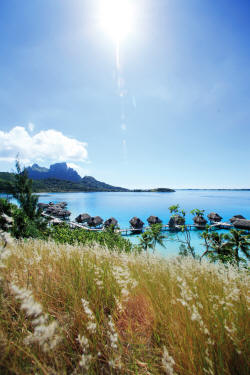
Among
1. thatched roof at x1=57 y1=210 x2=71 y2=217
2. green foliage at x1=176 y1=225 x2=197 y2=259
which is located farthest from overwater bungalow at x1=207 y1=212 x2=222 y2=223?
thatched roof at x1=57 y1=210 x2=71 y2=217

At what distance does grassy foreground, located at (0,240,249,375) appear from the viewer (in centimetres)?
115

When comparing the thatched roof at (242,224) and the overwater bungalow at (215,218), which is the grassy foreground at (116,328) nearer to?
the thatched roof at (242,224)

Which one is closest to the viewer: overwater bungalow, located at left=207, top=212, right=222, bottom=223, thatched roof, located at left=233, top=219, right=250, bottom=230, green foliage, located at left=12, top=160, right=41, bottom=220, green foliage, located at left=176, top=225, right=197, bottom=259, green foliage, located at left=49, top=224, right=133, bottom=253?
green foliage, located at left=49, top=224, right=133, bottom=253

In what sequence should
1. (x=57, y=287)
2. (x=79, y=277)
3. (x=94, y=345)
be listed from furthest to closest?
(x=79, y=277) < (x=57, y=287) < (x=94, y=345)

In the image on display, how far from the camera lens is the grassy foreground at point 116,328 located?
1150mm

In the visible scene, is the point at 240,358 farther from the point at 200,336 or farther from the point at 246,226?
the point at 246,226

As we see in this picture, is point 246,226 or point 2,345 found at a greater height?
point 2,345

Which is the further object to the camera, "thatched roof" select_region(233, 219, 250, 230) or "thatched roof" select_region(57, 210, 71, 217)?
"thatched roof" select_region(57, 210, 71, 217)

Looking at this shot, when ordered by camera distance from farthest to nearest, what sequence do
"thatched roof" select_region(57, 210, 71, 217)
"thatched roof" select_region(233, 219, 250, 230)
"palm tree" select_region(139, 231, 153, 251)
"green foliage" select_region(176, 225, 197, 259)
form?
"thatched roof" select_region(57, 210, 71, 217)
"thatched roof" select_region(233, 219, 250, 230)
"palm tree" select_region(139, 231, 153, 251)
"green foliage" select_region(176, 225, 197, 259)

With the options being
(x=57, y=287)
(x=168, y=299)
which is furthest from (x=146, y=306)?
(x=57, y=287)

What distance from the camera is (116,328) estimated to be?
5.17 feet

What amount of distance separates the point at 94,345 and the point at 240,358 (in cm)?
125

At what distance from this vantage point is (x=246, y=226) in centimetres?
4294

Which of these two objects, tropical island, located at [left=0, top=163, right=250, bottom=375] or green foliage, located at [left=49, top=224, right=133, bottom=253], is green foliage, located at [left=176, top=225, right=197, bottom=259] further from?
green foliage, located at [left=49, top=224, right=133, bottom=253]
